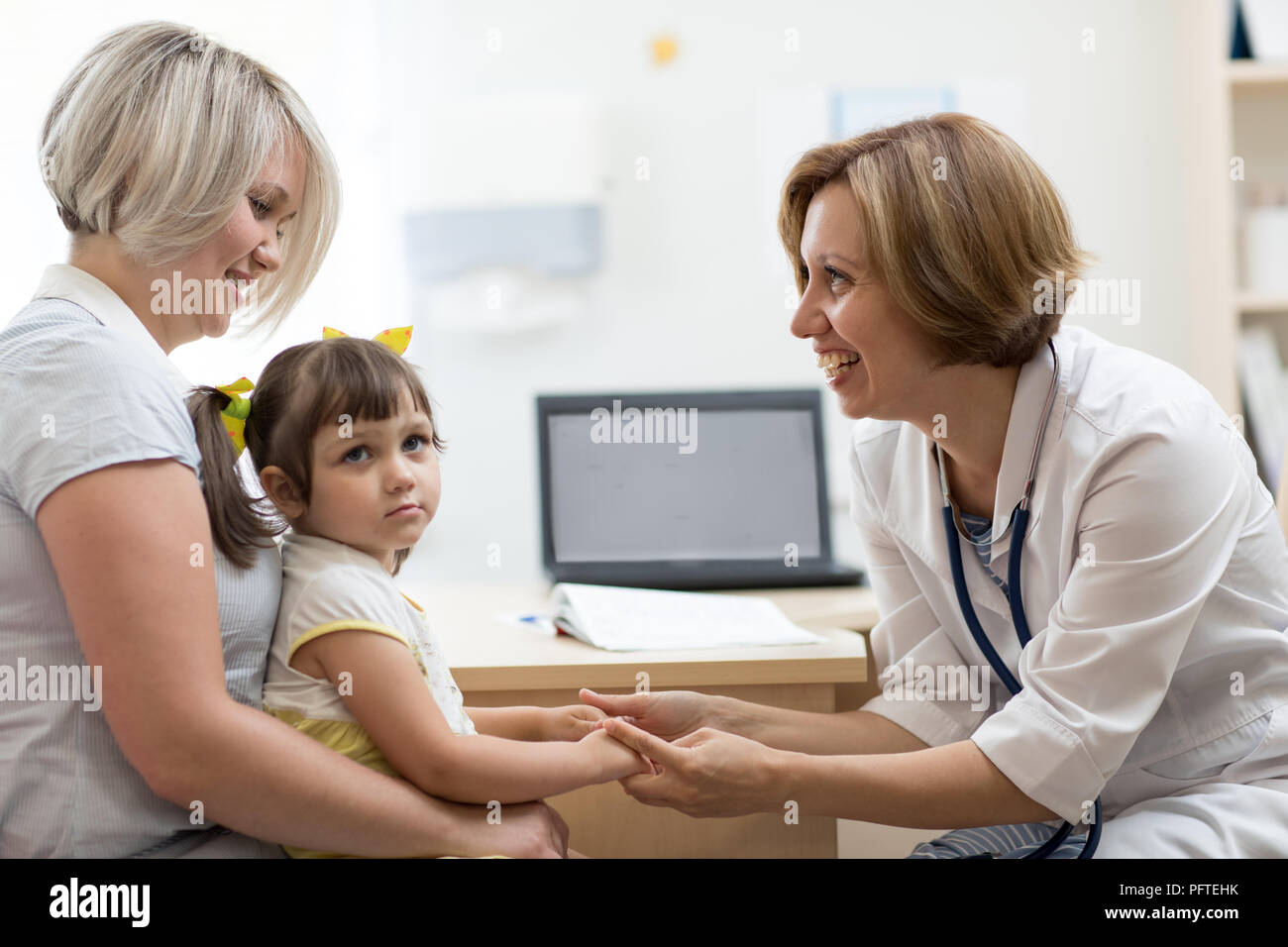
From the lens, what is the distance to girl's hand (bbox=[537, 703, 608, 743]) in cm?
117

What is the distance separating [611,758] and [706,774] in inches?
3.8

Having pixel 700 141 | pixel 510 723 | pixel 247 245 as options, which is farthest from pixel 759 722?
pixel 700 141

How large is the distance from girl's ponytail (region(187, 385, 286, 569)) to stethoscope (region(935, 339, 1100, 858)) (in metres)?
0.73

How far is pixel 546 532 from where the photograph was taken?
1.83 m

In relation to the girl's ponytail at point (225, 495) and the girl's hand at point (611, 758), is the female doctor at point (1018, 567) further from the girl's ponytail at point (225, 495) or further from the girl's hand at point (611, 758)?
the girl's ponytail at point (225, 495)

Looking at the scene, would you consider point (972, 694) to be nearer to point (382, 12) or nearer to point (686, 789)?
point (686, 789)

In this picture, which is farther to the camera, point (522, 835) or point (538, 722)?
point (538, 722)

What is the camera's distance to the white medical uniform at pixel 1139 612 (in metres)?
1.07

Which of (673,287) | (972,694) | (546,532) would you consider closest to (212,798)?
(972,694)

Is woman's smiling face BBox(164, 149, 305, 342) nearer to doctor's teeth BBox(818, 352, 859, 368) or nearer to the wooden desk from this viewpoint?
the wooden desk

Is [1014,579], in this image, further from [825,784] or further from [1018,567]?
[825,784]

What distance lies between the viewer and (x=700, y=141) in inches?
93.8

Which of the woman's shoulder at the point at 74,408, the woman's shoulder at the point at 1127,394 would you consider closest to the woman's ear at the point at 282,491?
the woman's shoulder at the point at 74,408

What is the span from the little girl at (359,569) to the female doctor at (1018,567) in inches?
6.9
